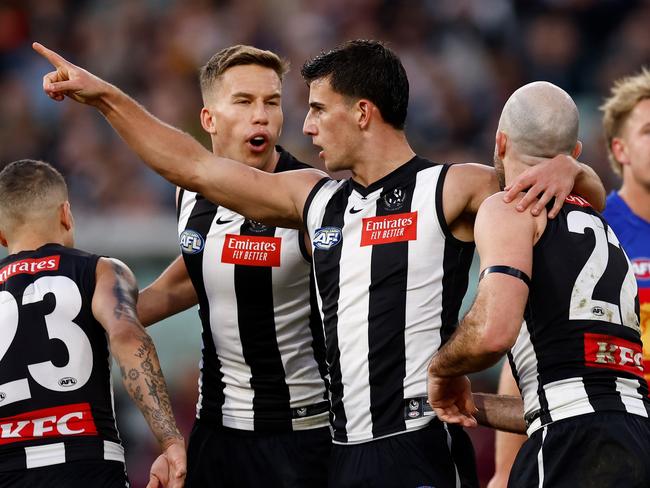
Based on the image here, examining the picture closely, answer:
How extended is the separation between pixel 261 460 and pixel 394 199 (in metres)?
1.51

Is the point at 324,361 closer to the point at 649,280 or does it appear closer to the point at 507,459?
the point at 507,459

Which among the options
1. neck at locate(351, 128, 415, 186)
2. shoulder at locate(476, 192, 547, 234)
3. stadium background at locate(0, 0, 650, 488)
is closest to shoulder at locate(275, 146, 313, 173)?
neck at locate(351, 128, 415, 186)

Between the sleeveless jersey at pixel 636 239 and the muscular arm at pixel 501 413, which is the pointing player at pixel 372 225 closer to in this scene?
the muscular arm at pixel 501 413

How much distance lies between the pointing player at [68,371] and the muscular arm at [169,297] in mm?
821

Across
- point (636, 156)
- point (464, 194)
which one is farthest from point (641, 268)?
point (464, 194)

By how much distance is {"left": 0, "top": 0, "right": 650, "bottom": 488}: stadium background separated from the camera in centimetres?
1159

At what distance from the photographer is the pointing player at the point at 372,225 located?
4551 millimetres

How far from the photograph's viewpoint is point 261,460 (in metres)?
5.38

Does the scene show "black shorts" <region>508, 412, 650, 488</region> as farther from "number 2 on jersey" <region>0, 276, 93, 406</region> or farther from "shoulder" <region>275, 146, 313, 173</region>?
"shoulder" <region>275, 146, 313, 173</region>

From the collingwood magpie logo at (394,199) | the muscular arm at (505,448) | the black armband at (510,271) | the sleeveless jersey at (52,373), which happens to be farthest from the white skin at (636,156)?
the sleeveless jersey at (52,373)

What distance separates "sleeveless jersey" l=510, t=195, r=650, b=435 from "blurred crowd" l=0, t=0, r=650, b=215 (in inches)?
288

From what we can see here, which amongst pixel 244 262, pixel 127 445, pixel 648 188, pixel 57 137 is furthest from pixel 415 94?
pixel 244 262

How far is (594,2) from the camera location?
1252 centimetres

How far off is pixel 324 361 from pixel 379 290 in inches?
38.7
